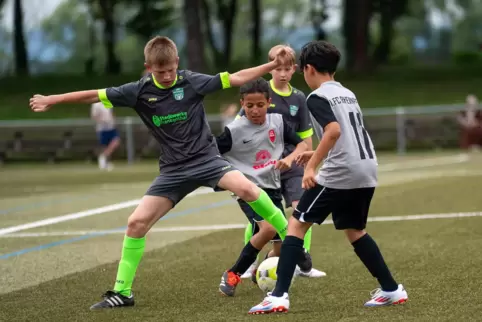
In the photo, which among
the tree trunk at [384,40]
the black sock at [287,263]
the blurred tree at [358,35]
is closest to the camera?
the black sock at [287,263]

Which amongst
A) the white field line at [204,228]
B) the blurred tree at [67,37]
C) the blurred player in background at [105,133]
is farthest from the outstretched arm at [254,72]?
the blurred tree at [67,37]

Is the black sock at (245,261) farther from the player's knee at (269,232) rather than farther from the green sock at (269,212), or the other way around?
the green sock at (269,212)

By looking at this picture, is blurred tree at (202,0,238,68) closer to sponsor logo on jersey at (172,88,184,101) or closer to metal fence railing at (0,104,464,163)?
metal fence railing at (0,104,464,163)

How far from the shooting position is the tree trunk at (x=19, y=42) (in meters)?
47.8

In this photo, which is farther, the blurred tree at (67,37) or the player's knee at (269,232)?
the blurred tree at (67,37)

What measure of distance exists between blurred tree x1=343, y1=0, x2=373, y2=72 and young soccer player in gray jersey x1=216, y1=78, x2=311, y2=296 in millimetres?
34647

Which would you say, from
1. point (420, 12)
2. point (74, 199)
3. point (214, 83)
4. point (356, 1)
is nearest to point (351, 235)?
point (214, 83)

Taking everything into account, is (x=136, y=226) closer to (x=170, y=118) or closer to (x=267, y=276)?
(x=170, y=118)

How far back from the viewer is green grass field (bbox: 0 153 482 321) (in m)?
7.39

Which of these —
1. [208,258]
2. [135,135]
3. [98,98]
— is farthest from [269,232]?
[135,135]

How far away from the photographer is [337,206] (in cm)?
714

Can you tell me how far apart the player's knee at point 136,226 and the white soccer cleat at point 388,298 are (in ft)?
5.55

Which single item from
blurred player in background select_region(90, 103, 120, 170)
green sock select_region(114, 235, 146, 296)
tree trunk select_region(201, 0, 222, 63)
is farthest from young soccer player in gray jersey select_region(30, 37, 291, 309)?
tree trunk select_region(201, 0, 222, 63)

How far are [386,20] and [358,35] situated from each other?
8652mm
